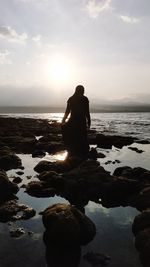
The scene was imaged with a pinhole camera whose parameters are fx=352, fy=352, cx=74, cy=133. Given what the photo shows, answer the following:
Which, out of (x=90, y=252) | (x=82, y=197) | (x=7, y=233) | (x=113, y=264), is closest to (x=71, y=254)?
(x=90, y=252)

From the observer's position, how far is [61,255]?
686cm

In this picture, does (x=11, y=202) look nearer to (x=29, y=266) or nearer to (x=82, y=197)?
(x=82, y=197)

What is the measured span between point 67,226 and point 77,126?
1063 cm

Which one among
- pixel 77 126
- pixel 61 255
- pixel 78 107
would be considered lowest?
pixel 61 255

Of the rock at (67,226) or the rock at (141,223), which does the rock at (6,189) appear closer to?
the rock at (67,226)

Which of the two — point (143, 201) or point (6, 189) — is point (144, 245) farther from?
point (6, 189)

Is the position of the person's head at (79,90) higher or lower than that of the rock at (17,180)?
higher

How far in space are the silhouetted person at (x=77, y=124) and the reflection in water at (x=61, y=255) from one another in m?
10.5

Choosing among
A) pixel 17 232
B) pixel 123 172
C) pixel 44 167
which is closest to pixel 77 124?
pixel 44 167

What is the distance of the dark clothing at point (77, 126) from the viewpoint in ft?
58.3

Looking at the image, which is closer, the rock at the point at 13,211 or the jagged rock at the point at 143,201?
the rock at the point at 13,211

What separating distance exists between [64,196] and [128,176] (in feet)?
10.1

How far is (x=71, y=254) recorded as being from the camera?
22.5 ft

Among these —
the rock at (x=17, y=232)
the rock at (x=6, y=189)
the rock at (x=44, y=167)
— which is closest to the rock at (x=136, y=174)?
the rock at (x=44, y=167)
